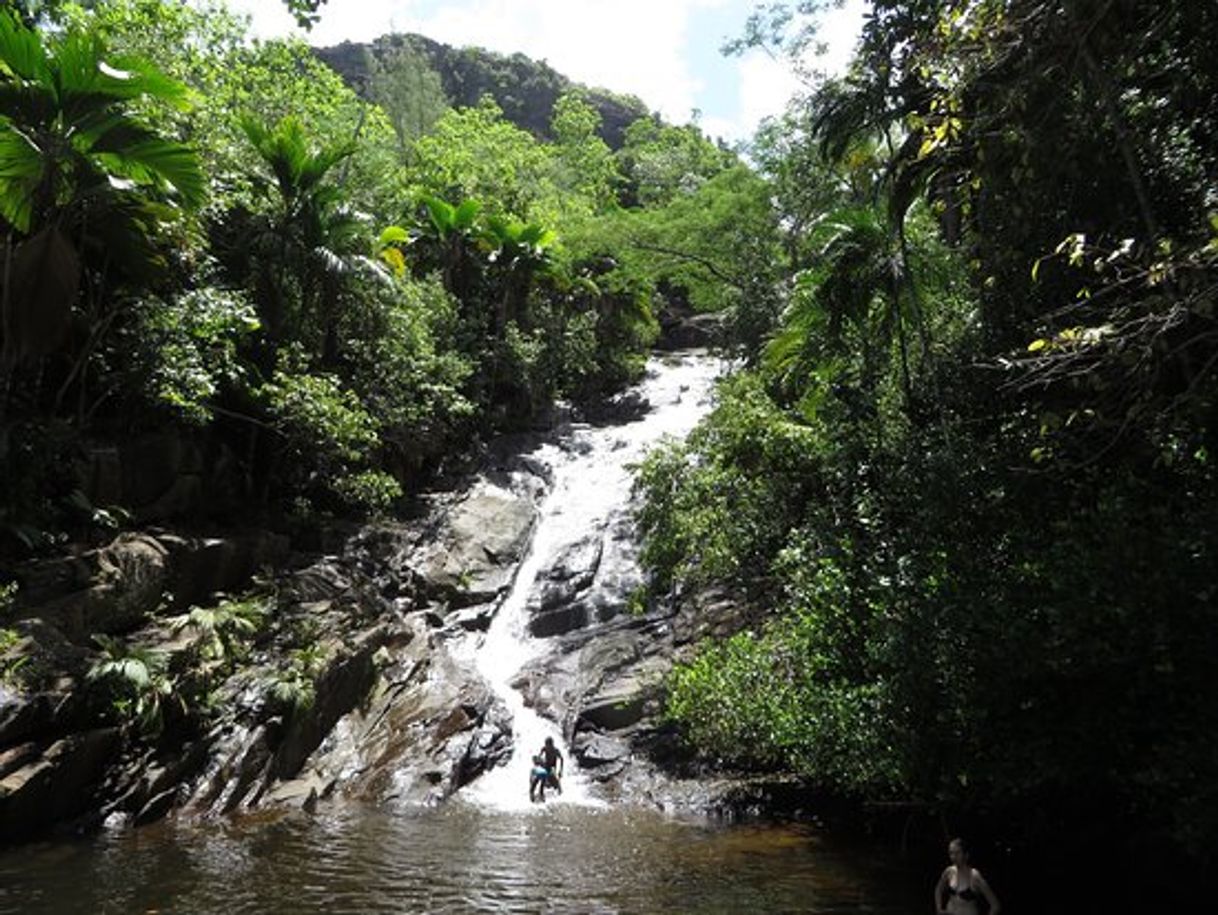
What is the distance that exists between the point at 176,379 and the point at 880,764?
1282 cm

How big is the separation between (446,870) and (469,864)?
0.42 meters

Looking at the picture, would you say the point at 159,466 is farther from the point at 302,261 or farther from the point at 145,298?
the point at 302,261

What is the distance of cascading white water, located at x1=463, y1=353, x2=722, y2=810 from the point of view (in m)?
15.3

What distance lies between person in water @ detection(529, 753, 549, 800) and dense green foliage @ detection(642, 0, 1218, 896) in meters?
2.52

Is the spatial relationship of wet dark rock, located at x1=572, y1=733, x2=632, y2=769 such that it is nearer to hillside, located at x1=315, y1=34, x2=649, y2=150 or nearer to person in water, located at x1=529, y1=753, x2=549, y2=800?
person in water, located at x1=529, y1=753, x2=549, y2=800

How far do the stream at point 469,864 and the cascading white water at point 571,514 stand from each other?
0.13 meters

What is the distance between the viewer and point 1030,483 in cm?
905

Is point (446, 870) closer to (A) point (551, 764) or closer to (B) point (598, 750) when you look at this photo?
(A) point (551, 764)

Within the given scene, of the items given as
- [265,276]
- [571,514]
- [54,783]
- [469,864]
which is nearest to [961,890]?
[469,864]

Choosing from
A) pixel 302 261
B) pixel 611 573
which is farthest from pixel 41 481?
pixel 611 573

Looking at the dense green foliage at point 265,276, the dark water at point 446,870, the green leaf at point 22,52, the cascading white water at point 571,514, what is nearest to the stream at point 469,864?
the dark water at point 446,870

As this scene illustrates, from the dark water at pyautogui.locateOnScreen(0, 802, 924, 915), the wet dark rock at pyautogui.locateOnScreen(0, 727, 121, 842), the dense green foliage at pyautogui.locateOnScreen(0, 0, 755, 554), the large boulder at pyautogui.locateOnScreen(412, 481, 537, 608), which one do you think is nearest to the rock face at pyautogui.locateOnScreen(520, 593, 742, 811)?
the dark water at pyautogui.locateOnScreen(0, 802, 924, 915)

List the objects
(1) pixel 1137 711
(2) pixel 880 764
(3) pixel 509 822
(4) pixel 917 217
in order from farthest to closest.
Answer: (4) pixel 917 217 → (3) pixel 509 822 → (2) pixel 880 764 → (1) pixel 1137 711

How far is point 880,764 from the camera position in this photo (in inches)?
361
